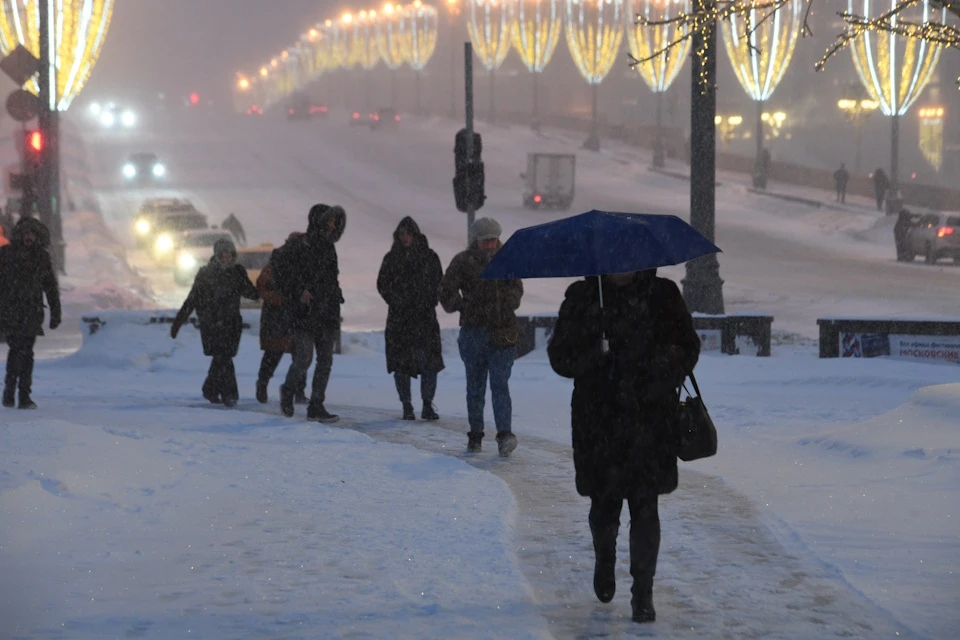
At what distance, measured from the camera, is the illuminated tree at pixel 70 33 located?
102 feet

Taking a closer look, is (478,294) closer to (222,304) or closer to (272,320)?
(272,320)

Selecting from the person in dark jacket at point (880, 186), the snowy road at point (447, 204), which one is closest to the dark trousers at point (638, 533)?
the snowy road at point (447, 204)

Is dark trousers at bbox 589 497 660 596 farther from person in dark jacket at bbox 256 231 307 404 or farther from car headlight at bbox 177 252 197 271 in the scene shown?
car headlight at bbox 177 252 197 271

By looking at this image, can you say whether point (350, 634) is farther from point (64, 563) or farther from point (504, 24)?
point (504, 24)

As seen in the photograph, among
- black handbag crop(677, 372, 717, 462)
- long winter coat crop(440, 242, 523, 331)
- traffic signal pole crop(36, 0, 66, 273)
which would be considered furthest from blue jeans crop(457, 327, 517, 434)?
traffic signal pole crop(36, 0, 66, 273)

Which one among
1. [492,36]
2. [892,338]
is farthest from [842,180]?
[492,36]

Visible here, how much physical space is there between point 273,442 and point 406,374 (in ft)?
5.55

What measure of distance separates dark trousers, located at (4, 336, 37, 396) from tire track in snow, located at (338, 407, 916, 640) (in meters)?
5.04

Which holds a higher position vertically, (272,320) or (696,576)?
(272,320)

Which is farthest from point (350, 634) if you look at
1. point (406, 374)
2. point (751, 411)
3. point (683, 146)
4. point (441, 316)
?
point (683, 146)

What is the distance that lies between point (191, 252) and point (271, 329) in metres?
23.0

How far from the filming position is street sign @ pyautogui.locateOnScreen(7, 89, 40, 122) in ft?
70.3

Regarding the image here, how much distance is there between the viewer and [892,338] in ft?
47.7

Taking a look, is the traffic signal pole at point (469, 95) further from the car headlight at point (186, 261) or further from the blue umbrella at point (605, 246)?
the car headlight at point (186, 261)
